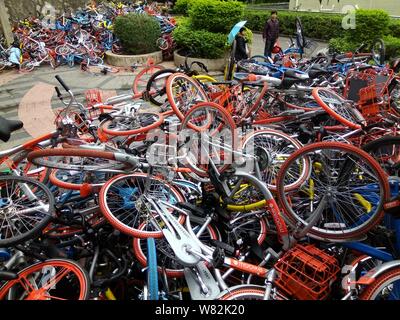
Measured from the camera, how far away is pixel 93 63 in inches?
468

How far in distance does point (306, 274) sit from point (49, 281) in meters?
2.16

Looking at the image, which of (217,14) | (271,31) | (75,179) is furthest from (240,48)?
(75,179)

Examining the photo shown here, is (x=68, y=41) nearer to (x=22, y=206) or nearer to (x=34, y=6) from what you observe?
(x=34, y=6)

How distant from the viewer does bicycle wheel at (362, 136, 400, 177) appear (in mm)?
3172

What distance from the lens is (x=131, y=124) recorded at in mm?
4656

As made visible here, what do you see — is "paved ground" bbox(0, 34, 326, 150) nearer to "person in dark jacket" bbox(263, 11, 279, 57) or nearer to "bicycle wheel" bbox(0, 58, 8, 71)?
"bicycle wheel" bbox(0, 58, 8, 71)

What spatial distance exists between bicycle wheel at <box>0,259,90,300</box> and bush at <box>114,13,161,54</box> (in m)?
10.6

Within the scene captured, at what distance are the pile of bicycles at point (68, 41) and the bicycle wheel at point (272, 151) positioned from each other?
9.31 metres

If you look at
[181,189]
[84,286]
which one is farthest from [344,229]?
[84,286]


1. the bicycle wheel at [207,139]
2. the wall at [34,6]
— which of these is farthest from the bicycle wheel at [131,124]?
the wall at [34,6]

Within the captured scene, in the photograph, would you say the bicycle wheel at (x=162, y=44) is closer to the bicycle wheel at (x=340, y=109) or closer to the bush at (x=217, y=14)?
the bush at (x=217, y=14)

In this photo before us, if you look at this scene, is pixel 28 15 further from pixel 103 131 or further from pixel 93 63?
pixel 103 131

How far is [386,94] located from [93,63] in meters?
9.99

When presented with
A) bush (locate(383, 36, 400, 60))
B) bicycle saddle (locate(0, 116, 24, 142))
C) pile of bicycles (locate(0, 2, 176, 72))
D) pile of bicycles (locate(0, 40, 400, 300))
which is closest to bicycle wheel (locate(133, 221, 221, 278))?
pile of bicycles (locate(0, 40, 400, 300))
